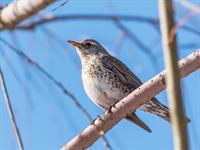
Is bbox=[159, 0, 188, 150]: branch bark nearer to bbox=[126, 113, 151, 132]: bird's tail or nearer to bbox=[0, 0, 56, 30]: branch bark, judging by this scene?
bbox=[0, 0, 56, 30]: branch bark

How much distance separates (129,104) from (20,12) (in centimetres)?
140

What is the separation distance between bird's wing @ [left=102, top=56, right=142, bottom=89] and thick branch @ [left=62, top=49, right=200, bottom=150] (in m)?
2.35

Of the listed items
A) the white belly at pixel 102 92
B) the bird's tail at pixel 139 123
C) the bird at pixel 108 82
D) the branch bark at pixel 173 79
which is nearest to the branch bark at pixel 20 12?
the branch bark at pixel 173 79

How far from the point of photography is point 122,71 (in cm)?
544

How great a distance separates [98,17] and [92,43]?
16.6 feet

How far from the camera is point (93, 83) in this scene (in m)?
5.24

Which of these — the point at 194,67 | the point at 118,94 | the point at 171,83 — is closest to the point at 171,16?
the point at 171,83

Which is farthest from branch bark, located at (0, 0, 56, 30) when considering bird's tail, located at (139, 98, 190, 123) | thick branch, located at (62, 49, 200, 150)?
bird's tail, located at (139, 98, 190, 123)

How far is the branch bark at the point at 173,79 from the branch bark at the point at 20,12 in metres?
0.45

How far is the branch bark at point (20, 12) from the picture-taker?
1287 millimetres

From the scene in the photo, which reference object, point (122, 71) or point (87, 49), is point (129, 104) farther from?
point (87, 49)

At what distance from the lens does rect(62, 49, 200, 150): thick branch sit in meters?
2.33

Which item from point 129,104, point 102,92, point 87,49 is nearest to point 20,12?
point 129,104

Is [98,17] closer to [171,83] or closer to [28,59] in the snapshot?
[171,83]
